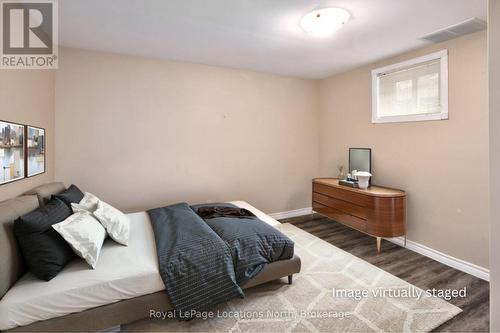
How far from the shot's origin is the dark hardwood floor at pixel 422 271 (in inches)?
74.8

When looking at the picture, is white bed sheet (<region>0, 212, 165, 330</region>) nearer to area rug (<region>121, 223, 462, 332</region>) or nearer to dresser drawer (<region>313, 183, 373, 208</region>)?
area rug (<region>121, 223, 462, 332</region>)

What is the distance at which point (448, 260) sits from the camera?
2.79m

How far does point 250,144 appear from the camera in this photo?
13.6 ft

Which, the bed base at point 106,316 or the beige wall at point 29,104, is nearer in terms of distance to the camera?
the bed base at point 106,316

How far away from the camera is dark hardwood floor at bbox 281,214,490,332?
190 centimetres

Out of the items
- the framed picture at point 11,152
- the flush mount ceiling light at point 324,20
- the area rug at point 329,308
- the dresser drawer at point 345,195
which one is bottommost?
the area rug at point 329,308

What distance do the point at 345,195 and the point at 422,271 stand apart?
1.22 meters

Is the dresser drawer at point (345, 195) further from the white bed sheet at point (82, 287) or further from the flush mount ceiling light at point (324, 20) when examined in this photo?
the white bed sheet at point (82, 287)

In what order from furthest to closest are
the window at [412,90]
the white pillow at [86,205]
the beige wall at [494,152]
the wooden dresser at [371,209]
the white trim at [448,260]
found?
the wooden dresser at [371,209] < the window at [412,90] < the white trim at [448,260] < the white pillow at [86,205] < the beige wall at [494,152]

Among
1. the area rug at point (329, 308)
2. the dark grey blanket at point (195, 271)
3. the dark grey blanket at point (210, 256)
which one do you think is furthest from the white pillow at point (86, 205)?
the area rug at point (329, 308)

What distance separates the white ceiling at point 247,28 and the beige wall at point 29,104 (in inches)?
24.5

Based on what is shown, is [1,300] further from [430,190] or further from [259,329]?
[430,190]

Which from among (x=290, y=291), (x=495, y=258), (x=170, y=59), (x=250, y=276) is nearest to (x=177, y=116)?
(x=170, y=59)

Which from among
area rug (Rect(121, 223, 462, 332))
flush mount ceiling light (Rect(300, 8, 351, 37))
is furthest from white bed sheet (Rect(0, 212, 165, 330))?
flush mount ceiling light (Rect(300, 8, 351, 37))
